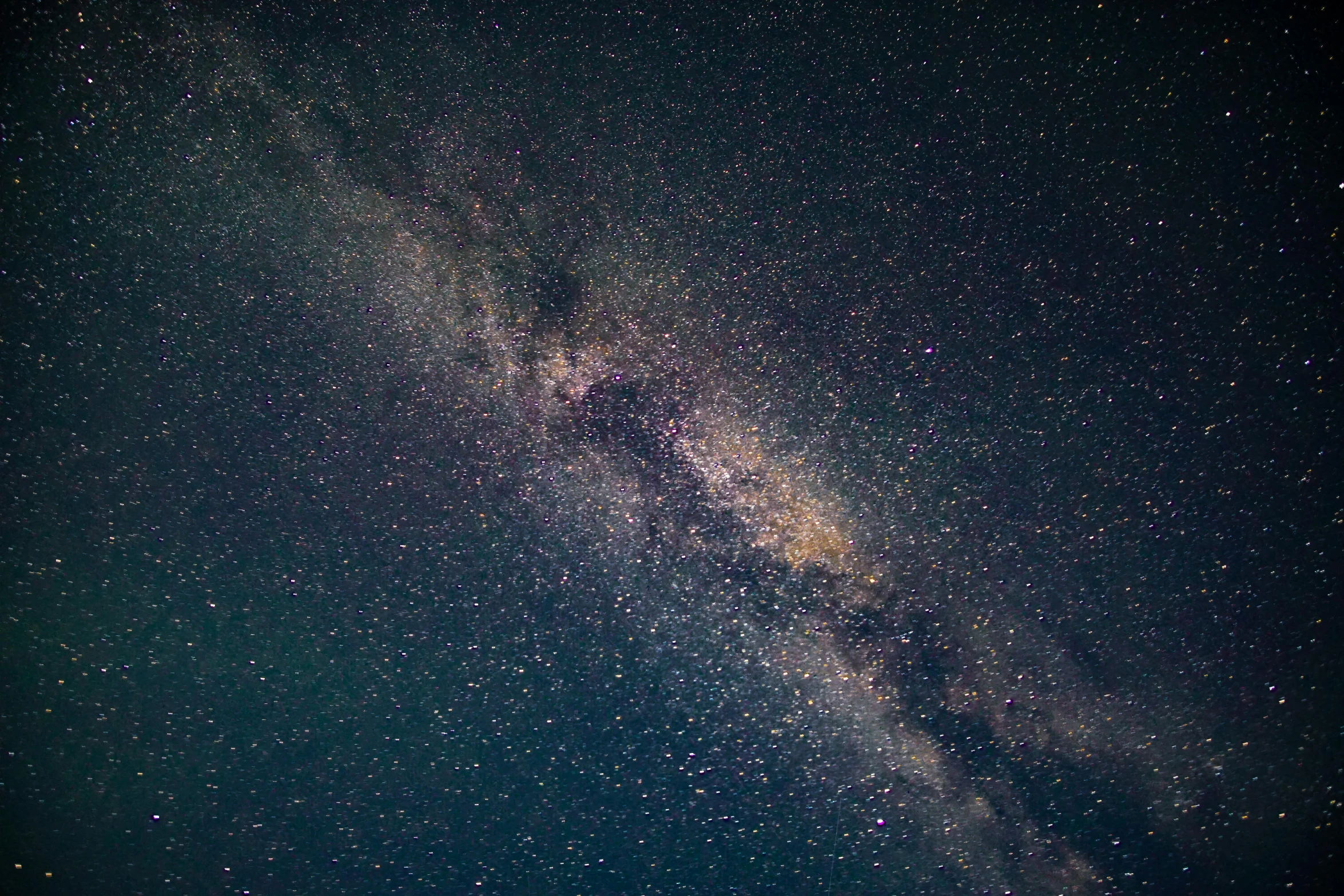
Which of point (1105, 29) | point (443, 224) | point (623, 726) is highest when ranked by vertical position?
point (1105, 29)

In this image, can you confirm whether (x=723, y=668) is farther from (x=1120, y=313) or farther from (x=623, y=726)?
(x=1120, y=313)

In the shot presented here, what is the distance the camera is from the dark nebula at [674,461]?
0.81 metres

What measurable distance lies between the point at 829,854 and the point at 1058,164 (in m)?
1.21

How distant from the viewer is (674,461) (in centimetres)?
84

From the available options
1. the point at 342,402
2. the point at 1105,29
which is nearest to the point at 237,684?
the point at 342,402

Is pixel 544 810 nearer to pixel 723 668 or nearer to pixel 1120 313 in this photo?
pixel 723 668

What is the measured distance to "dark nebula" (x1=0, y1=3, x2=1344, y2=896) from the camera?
0.81 m

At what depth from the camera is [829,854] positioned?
884 mm

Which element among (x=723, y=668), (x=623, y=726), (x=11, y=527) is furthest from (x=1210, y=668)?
(x=11, y=527)

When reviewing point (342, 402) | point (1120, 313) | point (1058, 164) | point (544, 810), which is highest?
point (1058, 164)

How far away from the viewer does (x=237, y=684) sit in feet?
2.81

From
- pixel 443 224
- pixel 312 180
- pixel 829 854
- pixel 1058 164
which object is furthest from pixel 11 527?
pixel 1058 164

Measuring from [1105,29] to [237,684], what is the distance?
1750mm

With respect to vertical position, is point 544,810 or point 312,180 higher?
point 312,180
